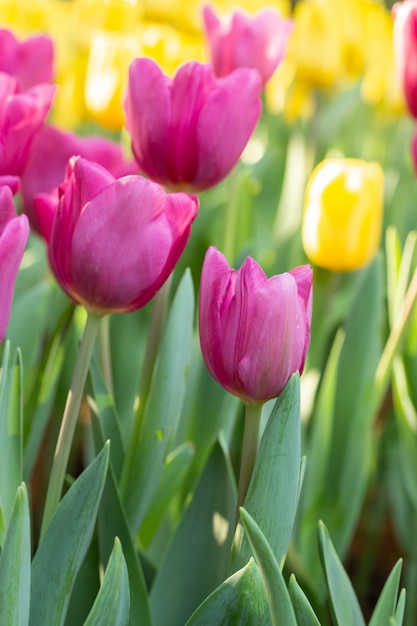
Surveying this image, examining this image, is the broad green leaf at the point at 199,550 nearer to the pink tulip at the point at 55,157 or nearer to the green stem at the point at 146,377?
the green stem at the point at 146,377

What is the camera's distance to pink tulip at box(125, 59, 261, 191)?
672mm

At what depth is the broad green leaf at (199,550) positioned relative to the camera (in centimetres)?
65

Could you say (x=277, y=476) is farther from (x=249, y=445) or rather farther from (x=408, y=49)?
(x=408, y=49)

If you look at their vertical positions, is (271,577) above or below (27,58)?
below

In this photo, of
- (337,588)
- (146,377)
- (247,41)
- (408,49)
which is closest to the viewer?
(337,588)

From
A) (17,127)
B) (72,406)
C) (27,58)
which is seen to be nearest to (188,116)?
(17,127)

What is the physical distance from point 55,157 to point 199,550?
400 millimetres

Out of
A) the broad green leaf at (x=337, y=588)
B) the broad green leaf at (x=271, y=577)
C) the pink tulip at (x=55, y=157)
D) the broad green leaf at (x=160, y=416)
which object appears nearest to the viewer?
the broad green leaf at (x=271, y=577)

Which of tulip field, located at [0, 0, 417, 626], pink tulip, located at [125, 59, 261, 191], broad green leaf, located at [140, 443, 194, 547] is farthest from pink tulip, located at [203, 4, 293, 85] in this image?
broad green leaf, located at [140, 443, 194, 547]

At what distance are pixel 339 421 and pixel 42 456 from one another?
594mm

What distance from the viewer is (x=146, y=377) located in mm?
722

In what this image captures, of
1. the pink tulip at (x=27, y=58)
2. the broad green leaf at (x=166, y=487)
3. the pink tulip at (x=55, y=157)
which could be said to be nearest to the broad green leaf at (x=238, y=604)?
the broad green leaf at (x=166, y=487)

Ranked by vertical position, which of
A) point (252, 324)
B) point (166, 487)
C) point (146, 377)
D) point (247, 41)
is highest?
point (247, 41)

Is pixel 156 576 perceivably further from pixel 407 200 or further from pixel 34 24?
pixel 34 24
